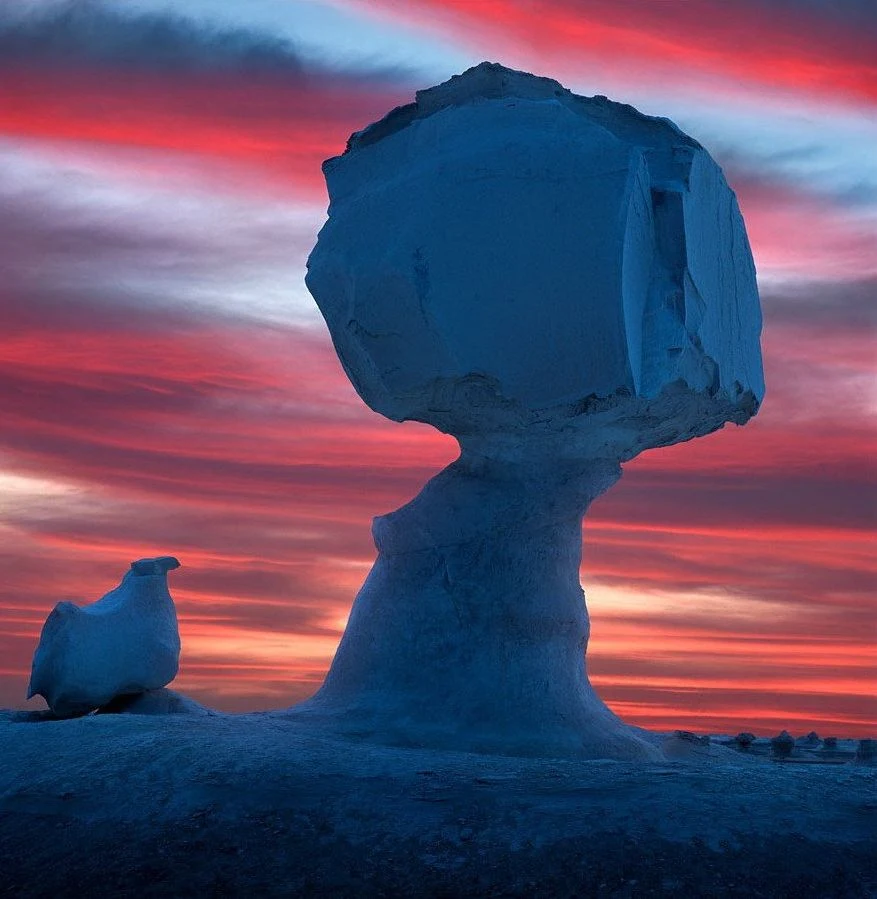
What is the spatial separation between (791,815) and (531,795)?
1.51 m

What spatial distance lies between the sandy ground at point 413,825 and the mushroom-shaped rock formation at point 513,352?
6.11 ft

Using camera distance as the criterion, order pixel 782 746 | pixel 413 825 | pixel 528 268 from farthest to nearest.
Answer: pixel 782 746
pixel 528 268
pixel 413 825

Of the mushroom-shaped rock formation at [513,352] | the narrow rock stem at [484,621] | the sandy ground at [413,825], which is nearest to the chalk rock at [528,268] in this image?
the mushroom-shaped rock formation at [513,352]

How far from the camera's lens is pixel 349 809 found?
7098 millimetres

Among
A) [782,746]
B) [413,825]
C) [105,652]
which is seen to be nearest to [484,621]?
[413,825]

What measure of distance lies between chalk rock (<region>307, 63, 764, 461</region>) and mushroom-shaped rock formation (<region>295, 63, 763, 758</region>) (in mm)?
18

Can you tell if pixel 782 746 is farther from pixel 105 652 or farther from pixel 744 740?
pixel 105 652

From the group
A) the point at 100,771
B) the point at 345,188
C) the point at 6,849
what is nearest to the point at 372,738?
the point at 100,771

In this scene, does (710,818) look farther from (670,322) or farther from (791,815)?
(670,322)

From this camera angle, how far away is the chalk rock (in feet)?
28.7

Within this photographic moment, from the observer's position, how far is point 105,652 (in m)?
11.1

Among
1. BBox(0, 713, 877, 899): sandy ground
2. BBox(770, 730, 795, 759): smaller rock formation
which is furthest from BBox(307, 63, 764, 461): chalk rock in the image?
BBox(770, 730, 795, 759): smaller rock formation

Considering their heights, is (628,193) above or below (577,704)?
above

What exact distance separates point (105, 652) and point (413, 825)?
16.8 ft
